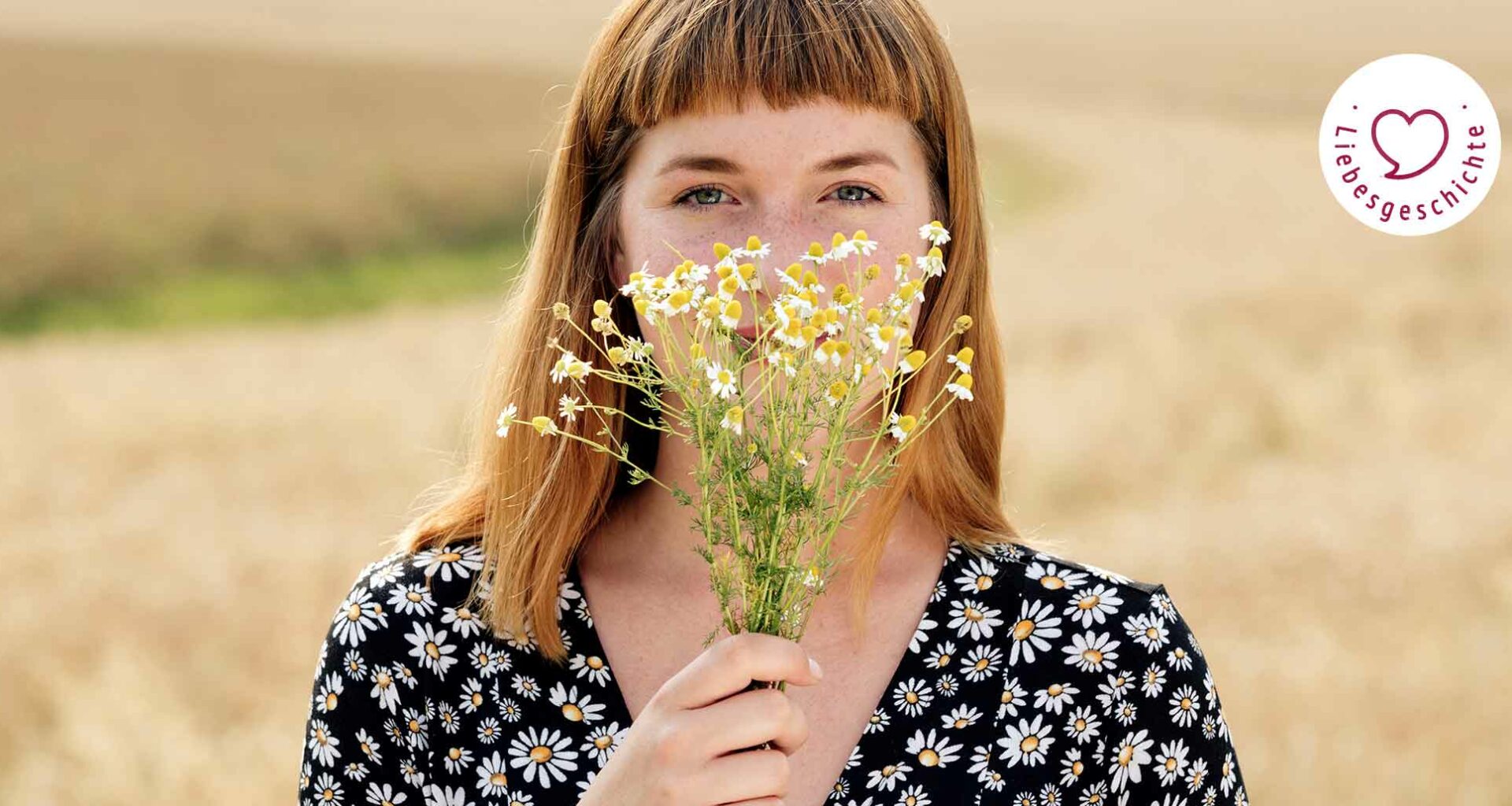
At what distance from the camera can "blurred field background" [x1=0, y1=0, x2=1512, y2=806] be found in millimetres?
6754

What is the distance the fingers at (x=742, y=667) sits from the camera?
1.88 metres

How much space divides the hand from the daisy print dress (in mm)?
554

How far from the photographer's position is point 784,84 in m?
2.40

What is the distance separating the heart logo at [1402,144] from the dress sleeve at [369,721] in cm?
469

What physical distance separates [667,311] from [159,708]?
19.2ft

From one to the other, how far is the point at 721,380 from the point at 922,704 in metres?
0.97

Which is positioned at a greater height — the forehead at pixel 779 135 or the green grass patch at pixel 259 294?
the green grass patch at pixel 259 294

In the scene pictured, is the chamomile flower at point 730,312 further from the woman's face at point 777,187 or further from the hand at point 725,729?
the woman's face at point 777,187

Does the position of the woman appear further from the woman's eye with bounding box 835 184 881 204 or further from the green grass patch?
the green grass patch

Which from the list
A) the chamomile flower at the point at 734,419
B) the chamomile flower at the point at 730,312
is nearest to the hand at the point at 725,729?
the chamomile flower at the point at 734,419

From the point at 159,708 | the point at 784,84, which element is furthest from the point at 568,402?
the point at 159,708

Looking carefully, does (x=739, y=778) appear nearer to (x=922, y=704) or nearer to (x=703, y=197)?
(x=922, y=704)

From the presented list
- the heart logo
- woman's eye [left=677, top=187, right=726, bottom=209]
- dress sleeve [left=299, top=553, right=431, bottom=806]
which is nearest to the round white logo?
the heart logo

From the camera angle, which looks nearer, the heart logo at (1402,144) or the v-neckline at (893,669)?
the v-neckline at (893,669)
